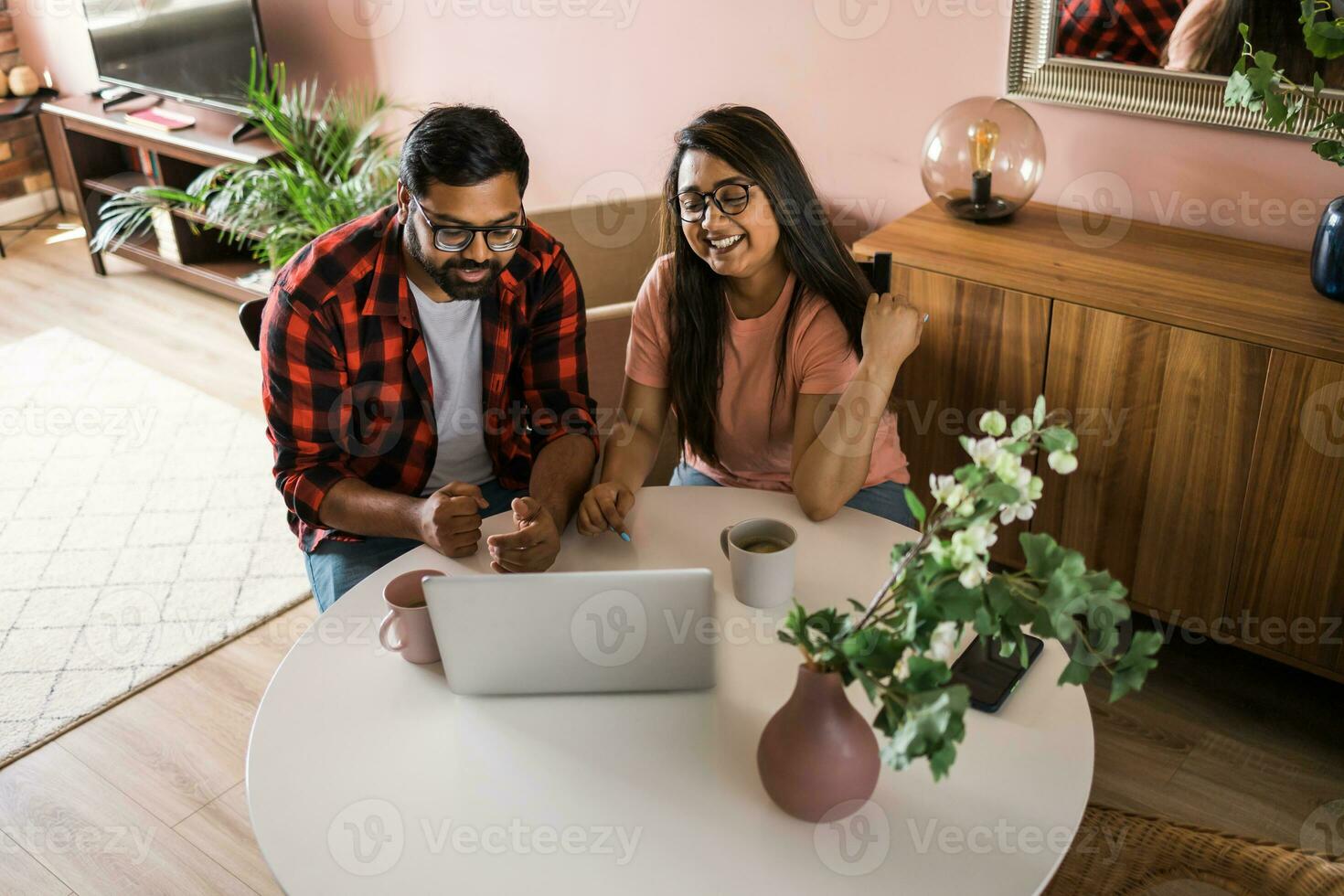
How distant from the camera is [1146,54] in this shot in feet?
7.58

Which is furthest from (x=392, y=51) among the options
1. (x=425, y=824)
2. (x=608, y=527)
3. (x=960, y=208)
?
(x=425, y=824)

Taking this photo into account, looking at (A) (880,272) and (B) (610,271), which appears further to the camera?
(B) (610,271)

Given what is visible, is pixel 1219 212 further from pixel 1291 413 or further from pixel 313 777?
pixel 313 777

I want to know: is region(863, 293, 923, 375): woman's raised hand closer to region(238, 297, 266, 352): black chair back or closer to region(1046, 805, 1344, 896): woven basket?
region(1046, 805, 1344, 896): woven basket

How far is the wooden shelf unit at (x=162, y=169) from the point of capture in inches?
156

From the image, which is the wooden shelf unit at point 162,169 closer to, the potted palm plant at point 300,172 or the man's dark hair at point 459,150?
the potted palm plant at point 300,172

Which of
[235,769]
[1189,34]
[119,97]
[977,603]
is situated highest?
[1189,34]

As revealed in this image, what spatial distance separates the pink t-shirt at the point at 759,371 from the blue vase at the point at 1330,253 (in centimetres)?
78

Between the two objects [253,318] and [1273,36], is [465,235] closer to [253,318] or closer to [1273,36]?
[253,318]

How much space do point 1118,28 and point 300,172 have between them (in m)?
2.30

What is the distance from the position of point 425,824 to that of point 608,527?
1.84ft

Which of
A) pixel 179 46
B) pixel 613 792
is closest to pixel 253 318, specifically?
pixel 613 792

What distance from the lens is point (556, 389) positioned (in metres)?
2.01

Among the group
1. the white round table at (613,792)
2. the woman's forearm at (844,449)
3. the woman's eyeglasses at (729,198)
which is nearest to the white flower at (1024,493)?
the white round table at (613,792)
